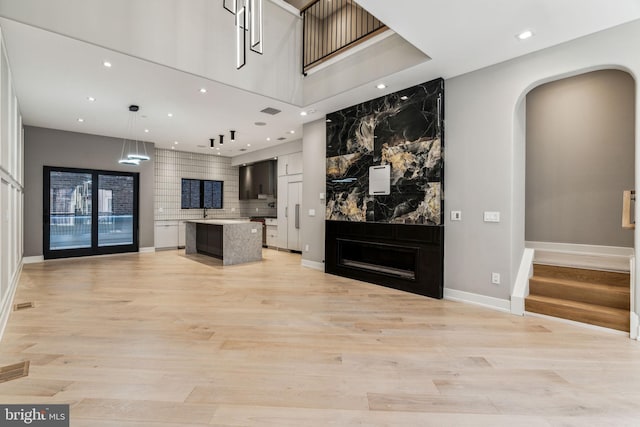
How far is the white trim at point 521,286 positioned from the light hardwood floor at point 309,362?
0.81 feet

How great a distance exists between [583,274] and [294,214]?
6015 millimetres

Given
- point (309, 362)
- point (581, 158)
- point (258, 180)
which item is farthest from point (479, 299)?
point (258, 180)

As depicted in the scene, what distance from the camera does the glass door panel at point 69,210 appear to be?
280 inches

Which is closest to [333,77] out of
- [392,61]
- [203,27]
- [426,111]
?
[392,61]

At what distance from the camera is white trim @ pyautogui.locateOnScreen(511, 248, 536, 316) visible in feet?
12.0

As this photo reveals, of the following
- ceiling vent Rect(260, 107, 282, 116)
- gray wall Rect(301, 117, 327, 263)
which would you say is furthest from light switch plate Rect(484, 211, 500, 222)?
ceiling vent Rect(260, 107, 282, 116)

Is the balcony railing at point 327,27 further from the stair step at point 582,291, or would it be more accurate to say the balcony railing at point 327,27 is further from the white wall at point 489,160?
the stair step at point 582,291

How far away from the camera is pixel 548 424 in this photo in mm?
1764

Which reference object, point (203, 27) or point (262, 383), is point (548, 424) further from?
point (203, 27)

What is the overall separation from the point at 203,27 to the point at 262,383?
4.43 m

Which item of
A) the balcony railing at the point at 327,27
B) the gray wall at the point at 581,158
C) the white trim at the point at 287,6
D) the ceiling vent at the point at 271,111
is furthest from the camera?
the ceiling vent at the point at 271,111

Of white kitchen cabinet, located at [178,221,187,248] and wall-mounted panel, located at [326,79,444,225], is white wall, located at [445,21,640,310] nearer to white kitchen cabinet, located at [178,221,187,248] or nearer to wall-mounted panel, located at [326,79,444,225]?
wall-mounted panel, located at [326,79,444,225]

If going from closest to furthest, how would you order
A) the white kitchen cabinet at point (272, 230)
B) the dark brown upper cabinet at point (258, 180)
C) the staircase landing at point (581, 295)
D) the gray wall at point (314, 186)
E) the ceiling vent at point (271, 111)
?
the staircase landing at point (581, 295) → the ceiling vent at point (271, 111) → the gray wall at point (314, 186) → the white kitchen cabinet at point (272, 230) → the dark brown upper cabinet at point (258, 180)

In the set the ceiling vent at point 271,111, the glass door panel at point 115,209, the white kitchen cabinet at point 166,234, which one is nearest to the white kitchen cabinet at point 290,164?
the ceiling vent at point 271,111
